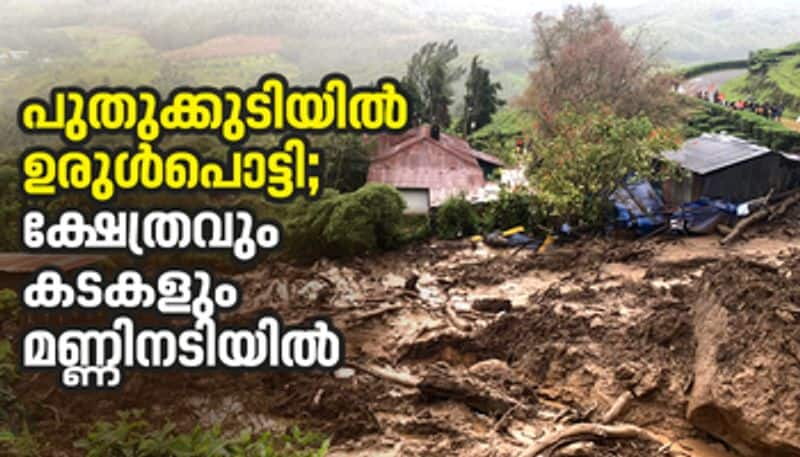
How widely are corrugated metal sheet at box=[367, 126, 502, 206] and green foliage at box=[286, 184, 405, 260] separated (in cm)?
647

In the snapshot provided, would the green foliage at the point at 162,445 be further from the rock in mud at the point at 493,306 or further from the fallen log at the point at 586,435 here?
the rock in mud at the point at 493,306

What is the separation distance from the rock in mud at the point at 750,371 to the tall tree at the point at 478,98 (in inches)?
1470

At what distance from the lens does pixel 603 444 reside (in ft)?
24.9

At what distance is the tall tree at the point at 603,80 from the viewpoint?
30344 millimetres

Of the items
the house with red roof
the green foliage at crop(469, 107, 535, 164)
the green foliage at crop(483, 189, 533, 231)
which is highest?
the green foliage at crop(469, 107, 535, 164)

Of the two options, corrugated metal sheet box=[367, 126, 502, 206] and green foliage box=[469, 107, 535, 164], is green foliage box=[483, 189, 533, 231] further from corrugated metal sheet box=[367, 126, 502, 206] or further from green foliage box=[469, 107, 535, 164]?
green foliage box=[469, 107, 535, 164]

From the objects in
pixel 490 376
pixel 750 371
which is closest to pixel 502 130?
pixel 490 376

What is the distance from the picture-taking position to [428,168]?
2845 centimetres

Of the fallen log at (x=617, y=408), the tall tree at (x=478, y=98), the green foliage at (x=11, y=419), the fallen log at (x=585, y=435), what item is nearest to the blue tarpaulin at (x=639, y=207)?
the fallen log at (x=617, y=408)

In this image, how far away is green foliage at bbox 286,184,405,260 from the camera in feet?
64.0

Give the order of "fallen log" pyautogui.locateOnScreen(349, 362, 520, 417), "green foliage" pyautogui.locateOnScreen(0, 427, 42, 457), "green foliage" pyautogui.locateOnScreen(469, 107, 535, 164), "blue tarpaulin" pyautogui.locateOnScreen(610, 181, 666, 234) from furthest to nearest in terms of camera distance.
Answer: "green foliage" pyautogui.locateOnScreen(469, 107, 535, 164) → "blue tarpaulin" pyautogui.locateOnScreen(610, 181, 666, 234) → "fallen log" pyautogui.locateOnScreen(349, 362, 520, 417) → "green foliage" pyautogui.locateOnScreen(0, 427, 42, 457)

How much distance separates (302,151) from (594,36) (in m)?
27.7

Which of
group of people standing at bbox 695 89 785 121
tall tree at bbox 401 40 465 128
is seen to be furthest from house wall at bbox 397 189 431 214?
group of people standing at bbox 695 89 785 121

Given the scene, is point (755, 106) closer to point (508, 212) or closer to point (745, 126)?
point (745, 126)
